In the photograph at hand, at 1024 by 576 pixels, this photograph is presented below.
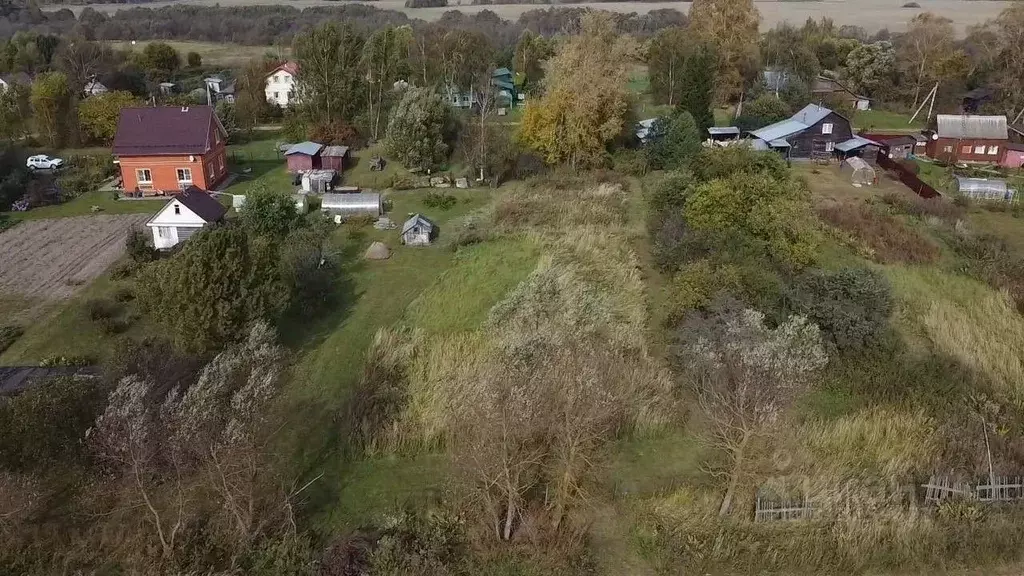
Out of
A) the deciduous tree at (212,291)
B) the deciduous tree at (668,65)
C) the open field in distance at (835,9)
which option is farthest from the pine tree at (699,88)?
the open field in distance at (835,9)

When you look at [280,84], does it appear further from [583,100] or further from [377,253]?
[377,253]

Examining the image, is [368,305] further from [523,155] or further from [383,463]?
[523,155]

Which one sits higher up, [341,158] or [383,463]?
[341,158]

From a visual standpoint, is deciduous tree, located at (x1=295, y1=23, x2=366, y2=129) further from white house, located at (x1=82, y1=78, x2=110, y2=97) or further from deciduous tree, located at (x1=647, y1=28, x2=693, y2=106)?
deciduous tree, located at (x1=647, y1=28, x2=693, y2=106)

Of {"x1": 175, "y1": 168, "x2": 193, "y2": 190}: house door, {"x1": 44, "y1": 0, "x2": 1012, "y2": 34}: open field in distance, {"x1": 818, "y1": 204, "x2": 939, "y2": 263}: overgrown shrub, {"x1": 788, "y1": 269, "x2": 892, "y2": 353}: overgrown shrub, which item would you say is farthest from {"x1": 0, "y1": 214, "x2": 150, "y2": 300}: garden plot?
{"x1": 44, "y1": 0, "x2": 1012, "y2": 34}: open field in distance

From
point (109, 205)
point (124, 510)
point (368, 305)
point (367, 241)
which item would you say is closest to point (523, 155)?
point (367, 241)

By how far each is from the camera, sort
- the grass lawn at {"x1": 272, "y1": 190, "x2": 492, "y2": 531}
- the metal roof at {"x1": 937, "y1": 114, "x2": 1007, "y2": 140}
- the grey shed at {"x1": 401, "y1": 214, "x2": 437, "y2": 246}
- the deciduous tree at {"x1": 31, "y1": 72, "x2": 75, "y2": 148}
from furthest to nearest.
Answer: the deciduous tree at {"x1": 31, "y1": 72, "x2": 75, "y2": 148}, the metal roof at {"x1": 937, "y1": 114, "x2": 1007, "y2": 140}, the grey shed at {"x1": 401, "y1": 214, "x2": 437, "y2": 246}, the grass lawn at {"x1": 272, "y1": 190, "x2": 492, "y2": 531}

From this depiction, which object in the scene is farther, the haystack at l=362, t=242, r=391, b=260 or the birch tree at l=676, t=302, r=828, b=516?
the haystack at l=362, t=242, r=391, b=260
